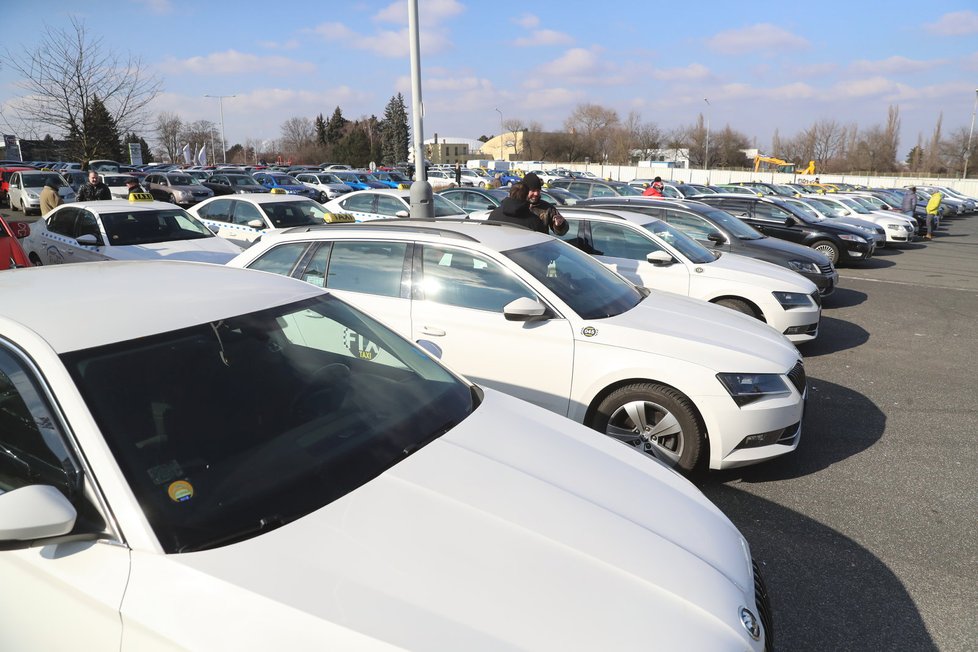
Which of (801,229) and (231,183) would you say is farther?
(231,183)

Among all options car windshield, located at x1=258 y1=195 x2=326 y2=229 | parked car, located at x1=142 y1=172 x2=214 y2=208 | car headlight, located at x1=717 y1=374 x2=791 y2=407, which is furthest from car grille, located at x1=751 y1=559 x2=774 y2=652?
parked car, located at x1=142 y1=172 x2=214 y2=208

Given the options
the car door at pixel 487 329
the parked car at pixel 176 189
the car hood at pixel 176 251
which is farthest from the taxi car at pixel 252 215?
the parked car at pixel 176 189

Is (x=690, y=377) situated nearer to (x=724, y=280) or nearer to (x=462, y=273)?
(x=462, y=273)

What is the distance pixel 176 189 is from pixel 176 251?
55.9ft

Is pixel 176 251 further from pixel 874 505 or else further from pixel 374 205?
pixel 874 505

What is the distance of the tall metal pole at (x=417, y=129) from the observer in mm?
9070

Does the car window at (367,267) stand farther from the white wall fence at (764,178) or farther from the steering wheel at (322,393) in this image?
the white wall fence at (764,178)

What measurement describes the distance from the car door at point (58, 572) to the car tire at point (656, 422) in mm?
2924

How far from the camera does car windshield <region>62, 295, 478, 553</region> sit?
1813 mm

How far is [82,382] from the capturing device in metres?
1.87

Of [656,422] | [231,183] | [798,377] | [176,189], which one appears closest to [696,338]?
[656,422]

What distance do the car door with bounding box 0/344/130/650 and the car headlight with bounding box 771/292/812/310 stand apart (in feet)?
23.1

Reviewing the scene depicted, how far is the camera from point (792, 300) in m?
7.17

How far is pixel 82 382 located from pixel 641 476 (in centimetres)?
198
